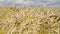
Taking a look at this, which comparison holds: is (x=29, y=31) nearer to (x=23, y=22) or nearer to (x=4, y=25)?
(x=23, y=22)

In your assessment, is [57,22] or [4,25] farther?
[4,25]

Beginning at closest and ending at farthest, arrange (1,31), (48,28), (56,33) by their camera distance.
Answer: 1. (56,33)
2. (48,28)
3. (1,31)

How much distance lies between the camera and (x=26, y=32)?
3041 millimetres

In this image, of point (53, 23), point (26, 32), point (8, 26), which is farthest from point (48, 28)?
point (8, 26)

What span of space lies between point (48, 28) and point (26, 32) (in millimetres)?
322

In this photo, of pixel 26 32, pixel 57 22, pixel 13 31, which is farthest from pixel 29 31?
pixel 57 22

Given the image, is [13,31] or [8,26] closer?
[13,31]

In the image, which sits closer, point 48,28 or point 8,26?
point 48,28

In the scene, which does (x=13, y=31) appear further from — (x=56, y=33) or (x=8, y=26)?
(x=56, y=33)

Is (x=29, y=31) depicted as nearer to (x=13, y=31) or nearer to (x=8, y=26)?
(x=13, y=31)

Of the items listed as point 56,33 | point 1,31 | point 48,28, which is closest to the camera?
point 56,33

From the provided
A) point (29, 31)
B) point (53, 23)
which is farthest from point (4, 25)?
point (53, 23)

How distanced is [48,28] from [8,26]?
677 mm

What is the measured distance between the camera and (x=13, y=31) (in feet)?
10.2
